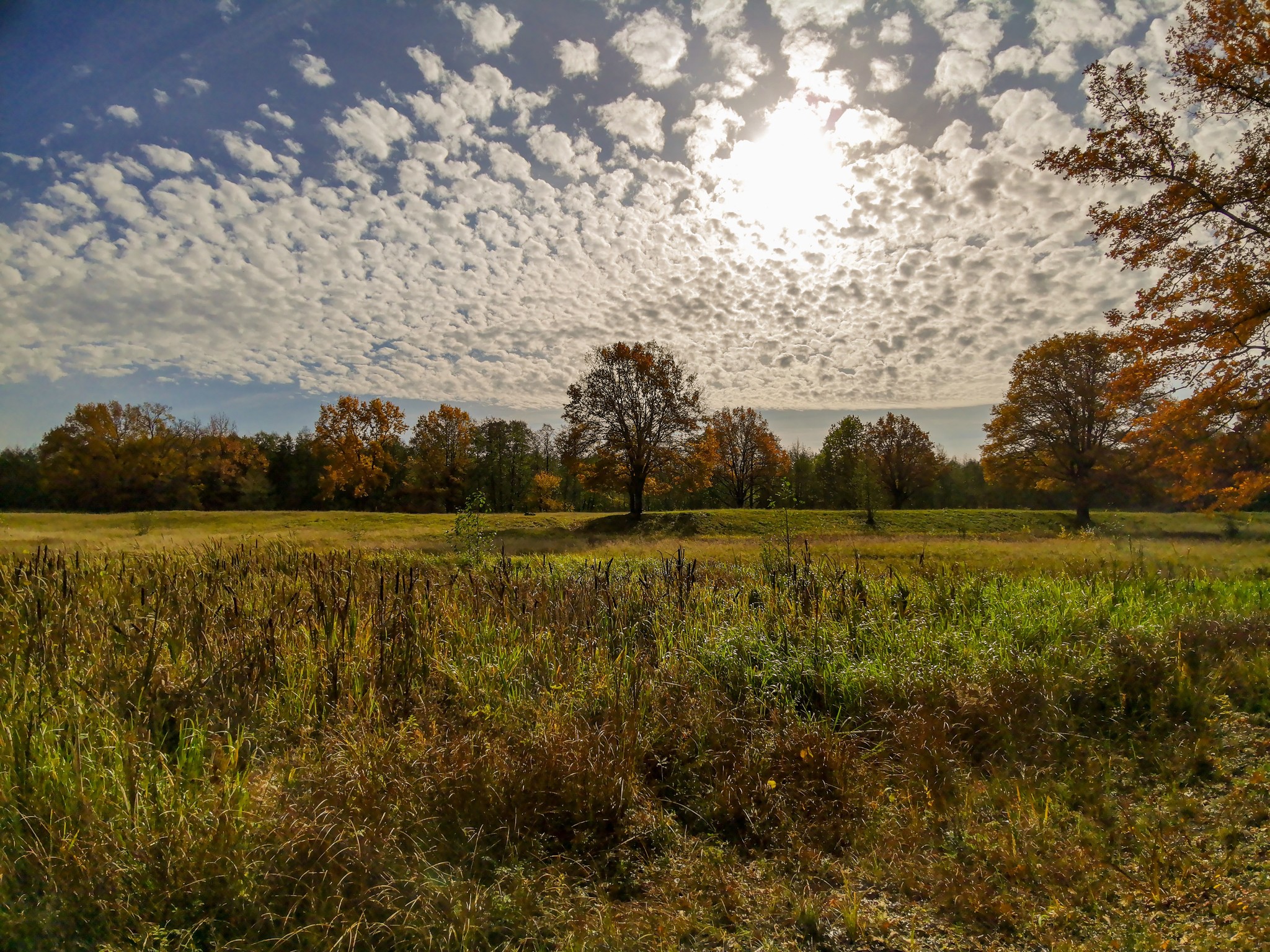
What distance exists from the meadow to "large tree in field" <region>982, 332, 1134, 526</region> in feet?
104

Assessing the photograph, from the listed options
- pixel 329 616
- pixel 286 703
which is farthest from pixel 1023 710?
pixel 329 616

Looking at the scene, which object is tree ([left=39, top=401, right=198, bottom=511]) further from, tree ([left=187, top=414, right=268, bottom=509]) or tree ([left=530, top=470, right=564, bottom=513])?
tree ([left=530, top=470, right=564, bottom=513])

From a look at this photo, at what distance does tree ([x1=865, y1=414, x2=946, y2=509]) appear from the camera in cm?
5566

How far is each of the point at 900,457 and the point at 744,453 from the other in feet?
51.5

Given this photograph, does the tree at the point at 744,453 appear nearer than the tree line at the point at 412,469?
No

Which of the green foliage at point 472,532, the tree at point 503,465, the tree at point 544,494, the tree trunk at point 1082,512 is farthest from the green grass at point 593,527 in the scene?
the tree at point 503,465

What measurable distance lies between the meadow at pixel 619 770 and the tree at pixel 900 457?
5293 centimetres

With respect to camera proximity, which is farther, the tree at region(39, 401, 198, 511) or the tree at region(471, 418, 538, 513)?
the tree at region(471, 418, 538, 513)

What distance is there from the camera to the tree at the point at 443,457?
5712 cm

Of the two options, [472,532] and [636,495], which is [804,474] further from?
[472,532]

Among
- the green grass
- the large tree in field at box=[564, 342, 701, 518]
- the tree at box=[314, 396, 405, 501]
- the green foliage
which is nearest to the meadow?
the green foliage

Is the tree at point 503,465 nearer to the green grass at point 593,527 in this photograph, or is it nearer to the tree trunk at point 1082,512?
the green grass at point 593,527

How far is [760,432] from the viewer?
5894 cm

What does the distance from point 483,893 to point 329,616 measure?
3.99 m
